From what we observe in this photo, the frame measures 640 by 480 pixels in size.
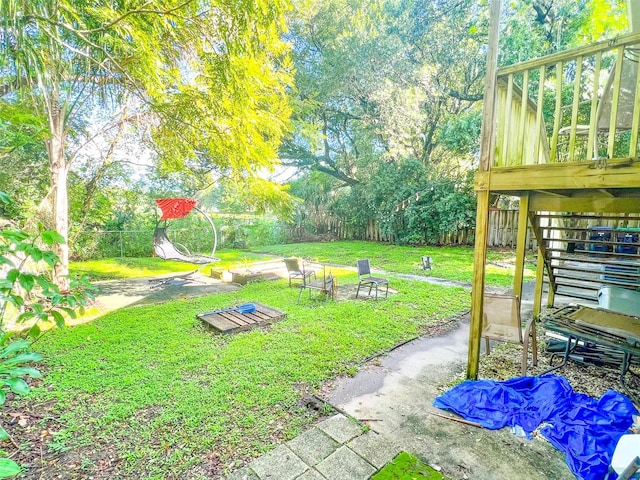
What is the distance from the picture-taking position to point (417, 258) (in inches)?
406

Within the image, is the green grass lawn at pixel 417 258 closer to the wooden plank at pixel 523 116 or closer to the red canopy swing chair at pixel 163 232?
the red canopy swing chair at pixel 163 232

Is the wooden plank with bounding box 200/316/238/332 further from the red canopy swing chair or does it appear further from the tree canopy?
the red canopy swing chair

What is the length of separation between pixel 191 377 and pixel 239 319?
58.6 inches

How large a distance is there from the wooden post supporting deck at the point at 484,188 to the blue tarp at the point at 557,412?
0.38 meters

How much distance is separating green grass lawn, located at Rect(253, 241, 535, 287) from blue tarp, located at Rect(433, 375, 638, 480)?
456cm

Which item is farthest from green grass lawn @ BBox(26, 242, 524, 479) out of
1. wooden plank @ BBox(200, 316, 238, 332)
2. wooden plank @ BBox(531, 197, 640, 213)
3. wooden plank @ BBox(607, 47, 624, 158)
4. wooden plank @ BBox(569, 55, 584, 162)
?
wooden plank @ BBox(607, 47, 624, 158)

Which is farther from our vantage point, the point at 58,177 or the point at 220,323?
the point at 58,177

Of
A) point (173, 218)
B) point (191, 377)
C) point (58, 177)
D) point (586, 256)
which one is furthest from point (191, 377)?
point (586, 256)

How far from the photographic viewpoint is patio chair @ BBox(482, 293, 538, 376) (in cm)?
326

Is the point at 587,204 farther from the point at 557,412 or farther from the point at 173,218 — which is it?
the point at 173,218

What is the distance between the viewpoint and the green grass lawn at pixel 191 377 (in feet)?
7.61

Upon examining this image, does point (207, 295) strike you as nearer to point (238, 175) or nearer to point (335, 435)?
point (238, 175)

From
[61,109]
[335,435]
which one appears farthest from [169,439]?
[61,109]

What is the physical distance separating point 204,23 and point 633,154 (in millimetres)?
→ 4293
